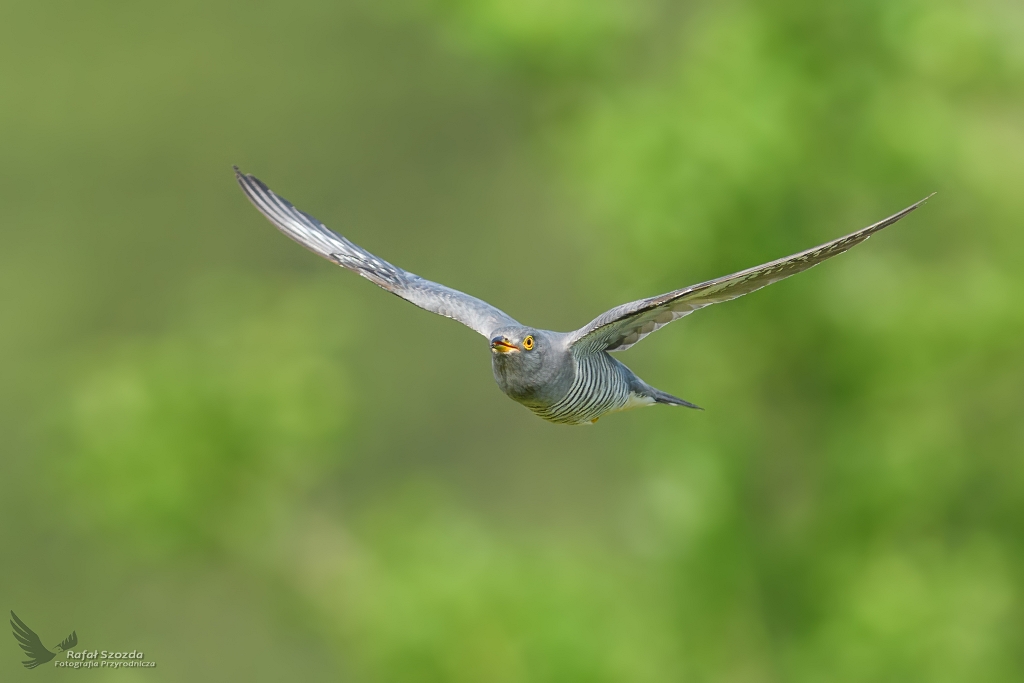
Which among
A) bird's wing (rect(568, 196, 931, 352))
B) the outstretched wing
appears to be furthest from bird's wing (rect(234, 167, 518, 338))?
the outstretched wing

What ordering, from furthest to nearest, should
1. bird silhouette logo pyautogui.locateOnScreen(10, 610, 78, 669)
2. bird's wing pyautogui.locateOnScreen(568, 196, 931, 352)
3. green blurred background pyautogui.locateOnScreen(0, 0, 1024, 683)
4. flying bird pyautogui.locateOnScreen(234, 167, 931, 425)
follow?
green blurred background pyautogui.locateOnScreen(0, 0, 1024, 683), bird silhouette logo pyautogui.locateOnScreen(10, 610, 78, 669), flying bird pyautogui.locateOnScreen(234, 167, 931, 425), bird's wing pyautogui.locateOnScreen(568, 196, 931, 352)

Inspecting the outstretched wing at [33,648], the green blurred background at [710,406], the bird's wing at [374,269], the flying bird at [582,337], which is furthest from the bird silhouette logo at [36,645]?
the flying bird at [582,337]

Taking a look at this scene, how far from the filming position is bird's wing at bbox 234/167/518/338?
4.08 meters

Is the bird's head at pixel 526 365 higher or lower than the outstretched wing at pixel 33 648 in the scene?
higher

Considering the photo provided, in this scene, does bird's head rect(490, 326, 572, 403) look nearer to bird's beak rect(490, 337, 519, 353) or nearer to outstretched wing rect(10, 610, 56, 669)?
bird's beak rect(490, 337, 519, 353)

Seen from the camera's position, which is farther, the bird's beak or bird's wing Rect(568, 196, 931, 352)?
the bird's beak

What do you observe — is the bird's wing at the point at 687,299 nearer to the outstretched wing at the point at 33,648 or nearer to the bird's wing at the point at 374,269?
the bird's wing at the point at 374,269

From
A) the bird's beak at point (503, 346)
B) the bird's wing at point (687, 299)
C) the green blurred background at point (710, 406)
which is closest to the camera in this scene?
the bird's wing at point (687, 299)

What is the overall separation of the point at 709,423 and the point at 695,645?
2.18 m

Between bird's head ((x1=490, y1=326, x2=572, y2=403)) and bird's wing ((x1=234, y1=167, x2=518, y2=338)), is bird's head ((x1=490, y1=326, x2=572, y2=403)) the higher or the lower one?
the lower one

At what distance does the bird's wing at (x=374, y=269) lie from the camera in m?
4.08

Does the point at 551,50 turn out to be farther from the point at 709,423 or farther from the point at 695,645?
the point at 695,645

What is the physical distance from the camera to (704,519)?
9.33 metres

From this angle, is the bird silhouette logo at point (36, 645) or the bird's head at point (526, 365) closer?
the bird's head at point (526, 365)
